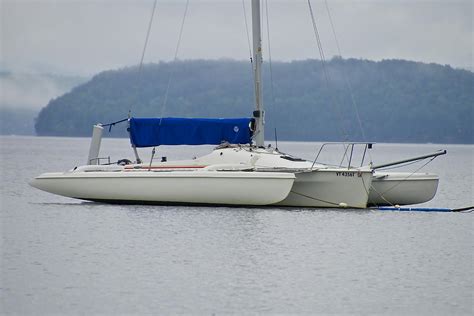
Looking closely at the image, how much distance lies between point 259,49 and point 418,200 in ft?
22.8

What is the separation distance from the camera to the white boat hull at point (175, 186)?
27.6m

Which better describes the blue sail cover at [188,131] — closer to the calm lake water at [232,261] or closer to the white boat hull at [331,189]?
the calm lake water at [232,261]

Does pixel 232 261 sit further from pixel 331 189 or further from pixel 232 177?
pixel 331 189

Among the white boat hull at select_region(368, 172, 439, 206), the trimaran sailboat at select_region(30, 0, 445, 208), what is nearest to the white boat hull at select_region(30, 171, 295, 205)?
the trimaran sailboat at select_region(30, 0, 445, 208)

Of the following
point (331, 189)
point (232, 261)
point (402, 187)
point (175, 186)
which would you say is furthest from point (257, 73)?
point (232, 261)

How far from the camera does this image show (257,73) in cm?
3128

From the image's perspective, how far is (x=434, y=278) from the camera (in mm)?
18797

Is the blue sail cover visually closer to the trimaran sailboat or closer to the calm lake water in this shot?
the trimaran sailboat

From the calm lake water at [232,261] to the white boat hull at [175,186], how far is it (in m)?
0.47

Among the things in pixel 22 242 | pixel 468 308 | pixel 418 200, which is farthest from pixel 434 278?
pixel 418 200

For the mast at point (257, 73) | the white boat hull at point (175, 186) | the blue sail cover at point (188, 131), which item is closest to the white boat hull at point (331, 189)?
the white boat hull at point (175, 186)

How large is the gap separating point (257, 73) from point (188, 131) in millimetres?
2873

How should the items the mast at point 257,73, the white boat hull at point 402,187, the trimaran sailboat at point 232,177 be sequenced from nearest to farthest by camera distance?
the trimaran sailboat at point 232,177 < the white boat hull at point 402,187 < the mast at point 257,73

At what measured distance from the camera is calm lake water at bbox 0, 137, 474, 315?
1630cm
